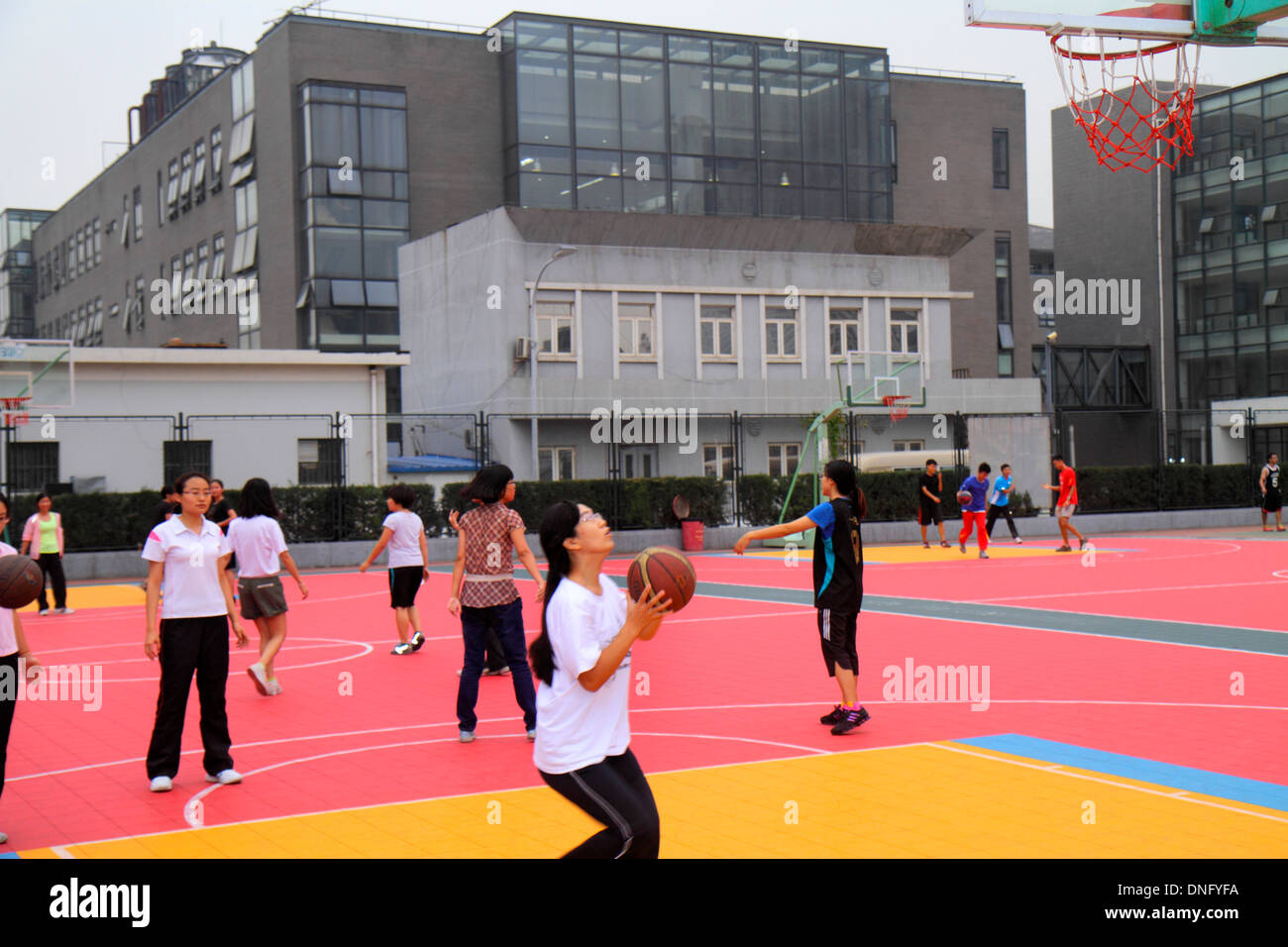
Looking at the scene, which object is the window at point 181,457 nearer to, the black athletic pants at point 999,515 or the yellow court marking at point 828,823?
the black athletic pants at point 999,515

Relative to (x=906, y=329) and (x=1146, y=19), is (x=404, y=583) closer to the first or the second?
(x=1146, y=19)

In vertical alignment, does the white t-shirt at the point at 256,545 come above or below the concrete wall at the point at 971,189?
below

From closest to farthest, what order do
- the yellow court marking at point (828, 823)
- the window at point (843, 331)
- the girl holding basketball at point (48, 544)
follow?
1. the yellow court marking at point (828, 823)
2. the girl holding basketball at point (48, 544)
3. the window at point (843, 331)

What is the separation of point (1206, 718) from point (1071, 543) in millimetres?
24634

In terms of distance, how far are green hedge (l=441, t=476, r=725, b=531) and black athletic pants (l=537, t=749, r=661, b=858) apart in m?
27.7

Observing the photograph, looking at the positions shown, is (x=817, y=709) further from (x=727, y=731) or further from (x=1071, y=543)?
(x=1071, y=543)

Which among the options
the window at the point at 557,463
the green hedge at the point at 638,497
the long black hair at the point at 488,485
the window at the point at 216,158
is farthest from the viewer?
the window at the point at 216,158

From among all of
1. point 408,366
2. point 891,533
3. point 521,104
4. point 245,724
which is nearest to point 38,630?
point 245,724

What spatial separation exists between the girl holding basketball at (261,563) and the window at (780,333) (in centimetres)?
3635

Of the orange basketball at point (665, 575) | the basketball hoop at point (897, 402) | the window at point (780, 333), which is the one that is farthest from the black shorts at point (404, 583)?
the window at point (780, 333)

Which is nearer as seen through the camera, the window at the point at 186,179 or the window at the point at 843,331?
the window at the point at 843,331

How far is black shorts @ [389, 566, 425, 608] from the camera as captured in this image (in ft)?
49.6

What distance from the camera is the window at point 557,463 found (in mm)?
43844

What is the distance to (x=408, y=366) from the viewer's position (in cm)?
4925
